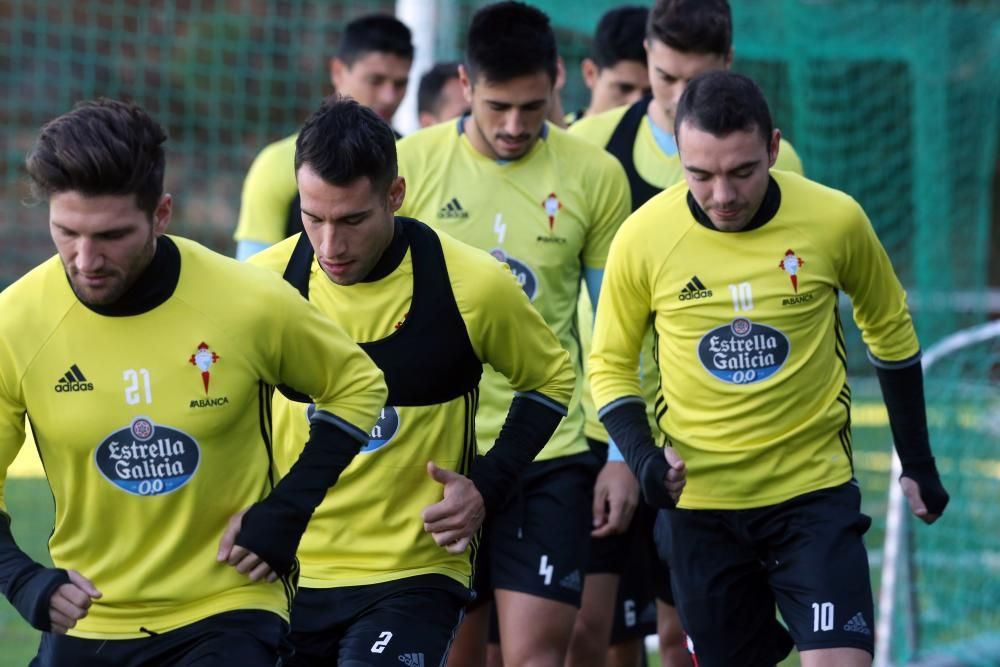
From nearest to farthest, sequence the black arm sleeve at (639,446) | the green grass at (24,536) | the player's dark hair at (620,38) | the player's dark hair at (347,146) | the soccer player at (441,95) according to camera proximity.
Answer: the player's dark hair at (347,146)
the black arm sleeve at (639,446)
the player's dark hair at (620,38)
the soccer player at (441,95)
the green grass at (24,536)

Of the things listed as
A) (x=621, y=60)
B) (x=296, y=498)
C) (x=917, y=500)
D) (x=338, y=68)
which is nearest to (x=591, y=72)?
(x=621, y=60)

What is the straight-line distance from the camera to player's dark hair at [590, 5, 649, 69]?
22.3 feet

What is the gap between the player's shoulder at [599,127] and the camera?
233 inches

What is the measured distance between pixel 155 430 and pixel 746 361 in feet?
5.91

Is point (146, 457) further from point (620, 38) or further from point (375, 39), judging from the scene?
point (620, 38)

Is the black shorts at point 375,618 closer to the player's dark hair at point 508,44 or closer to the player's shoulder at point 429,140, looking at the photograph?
the player's shoulder at point 429,140

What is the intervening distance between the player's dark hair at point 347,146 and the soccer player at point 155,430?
16.4 inches

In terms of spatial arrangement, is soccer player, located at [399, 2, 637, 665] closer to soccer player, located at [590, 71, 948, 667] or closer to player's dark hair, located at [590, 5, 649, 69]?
soccer player, located at [590, 71, 948, 667]

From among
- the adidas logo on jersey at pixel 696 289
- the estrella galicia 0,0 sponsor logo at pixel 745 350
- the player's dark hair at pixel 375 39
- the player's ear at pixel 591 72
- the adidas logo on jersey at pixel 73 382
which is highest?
the player's dark hair at pixel 375 39

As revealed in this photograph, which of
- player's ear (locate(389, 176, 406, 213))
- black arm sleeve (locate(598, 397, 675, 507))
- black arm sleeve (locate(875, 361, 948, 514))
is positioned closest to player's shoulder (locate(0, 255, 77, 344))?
player's ear (locate(389, 176, 406, 213))

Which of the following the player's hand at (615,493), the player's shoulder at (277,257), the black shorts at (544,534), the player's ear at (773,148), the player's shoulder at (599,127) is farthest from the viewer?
the player's shoulder at (599,127)

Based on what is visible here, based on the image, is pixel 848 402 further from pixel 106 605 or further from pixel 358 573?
pixel 106 605

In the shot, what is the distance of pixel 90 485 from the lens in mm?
3615

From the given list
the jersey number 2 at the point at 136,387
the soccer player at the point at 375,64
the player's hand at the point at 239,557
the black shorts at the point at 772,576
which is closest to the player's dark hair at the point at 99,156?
the jersey number 2 at the point at 136,387
